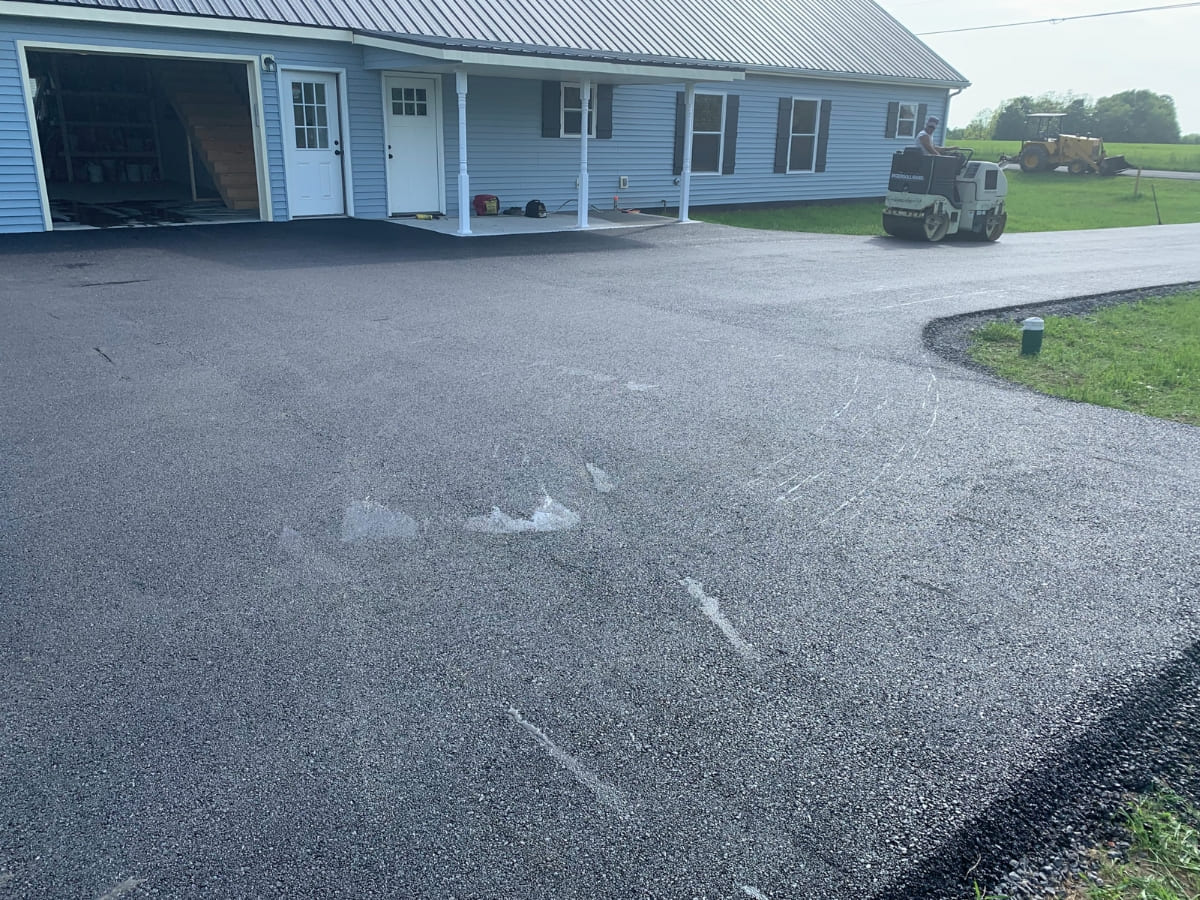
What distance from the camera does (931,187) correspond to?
16.2 meters

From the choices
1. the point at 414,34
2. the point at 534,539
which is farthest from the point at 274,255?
the point at 534,539

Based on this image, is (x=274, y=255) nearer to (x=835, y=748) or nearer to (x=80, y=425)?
(x=80, y=425)

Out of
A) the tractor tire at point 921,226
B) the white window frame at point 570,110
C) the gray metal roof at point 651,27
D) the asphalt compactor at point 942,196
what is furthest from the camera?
Answer: the white window frame at point 570,110

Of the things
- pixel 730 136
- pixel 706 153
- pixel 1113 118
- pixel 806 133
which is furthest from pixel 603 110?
pixel 1113 118

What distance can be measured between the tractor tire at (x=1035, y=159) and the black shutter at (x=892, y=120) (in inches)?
593

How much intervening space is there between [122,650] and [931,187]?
15.6 metres

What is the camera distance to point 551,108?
18297mm

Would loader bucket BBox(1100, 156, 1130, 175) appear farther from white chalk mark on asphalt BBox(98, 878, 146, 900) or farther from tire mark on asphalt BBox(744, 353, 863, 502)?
white chalk mark on asphalt BBox(98, 878, 146, 900)

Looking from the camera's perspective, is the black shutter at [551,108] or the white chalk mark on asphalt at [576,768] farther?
the black shutter at [551,108]

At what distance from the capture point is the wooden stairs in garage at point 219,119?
17688 mm

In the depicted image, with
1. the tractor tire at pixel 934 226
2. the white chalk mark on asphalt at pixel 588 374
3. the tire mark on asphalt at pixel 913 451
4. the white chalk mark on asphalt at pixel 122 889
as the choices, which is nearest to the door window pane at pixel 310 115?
the tractor tire at pixel 934 226

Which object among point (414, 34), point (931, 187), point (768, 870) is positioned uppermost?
point (414, 34)

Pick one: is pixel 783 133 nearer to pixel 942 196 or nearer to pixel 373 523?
pixel 942 196

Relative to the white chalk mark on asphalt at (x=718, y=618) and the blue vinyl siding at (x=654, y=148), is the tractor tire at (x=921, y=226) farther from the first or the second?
the white chalk mark on asphalt at (x=718, y=618)
